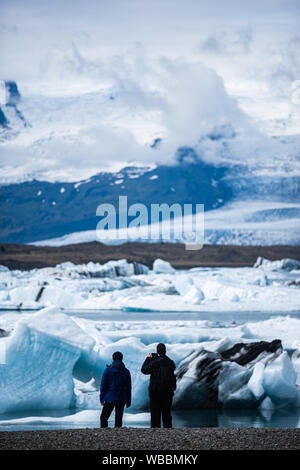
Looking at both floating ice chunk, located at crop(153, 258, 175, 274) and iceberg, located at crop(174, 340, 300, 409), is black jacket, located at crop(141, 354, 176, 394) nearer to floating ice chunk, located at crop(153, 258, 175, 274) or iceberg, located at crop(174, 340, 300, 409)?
iceberg, located at crop(174, 340, 300, 409)

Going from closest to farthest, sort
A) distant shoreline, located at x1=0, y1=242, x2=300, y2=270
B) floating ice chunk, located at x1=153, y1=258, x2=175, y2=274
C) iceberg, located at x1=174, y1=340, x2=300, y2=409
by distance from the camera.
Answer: iceberg, located at x1=174, y1=340, x2=300, y2=409
floating ice chunk, located at x1=153, y1=258, x2=175, y2=274
distant shoreline, located at x1=0, y1=242, x2=300, y2=270

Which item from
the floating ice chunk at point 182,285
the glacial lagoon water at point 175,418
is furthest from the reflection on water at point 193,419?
the floating ice chunk at point 182,285

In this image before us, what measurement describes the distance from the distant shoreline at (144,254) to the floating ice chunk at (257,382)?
4806 centimetres

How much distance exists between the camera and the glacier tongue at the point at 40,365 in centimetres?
761

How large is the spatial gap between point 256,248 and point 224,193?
58715 mm

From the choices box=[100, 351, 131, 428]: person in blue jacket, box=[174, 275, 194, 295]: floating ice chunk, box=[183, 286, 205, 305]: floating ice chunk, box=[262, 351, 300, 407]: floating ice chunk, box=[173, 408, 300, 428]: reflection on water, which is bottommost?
box=[173, 408, 300, 428]: reflection on water

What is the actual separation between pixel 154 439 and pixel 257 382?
133 inches

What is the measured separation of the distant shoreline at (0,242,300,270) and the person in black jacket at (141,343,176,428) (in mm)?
50161

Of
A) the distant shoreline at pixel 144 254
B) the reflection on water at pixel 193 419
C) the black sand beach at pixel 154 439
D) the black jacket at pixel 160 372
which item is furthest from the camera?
the distant shoreline at pixel 144 254

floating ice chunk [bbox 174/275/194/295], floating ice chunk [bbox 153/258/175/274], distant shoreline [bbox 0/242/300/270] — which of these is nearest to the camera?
floating ice chunk [bbox 174/275/194/295]

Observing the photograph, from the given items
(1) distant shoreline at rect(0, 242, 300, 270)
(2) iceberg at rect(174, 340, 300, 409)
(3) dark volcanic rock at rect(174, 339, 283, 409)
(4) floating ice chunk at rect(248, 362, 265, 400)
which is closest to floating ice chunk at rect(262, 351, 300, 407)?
(2) iceberg at rect(174, 340, 300, 409)

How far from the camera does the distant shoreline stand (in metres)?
59.7

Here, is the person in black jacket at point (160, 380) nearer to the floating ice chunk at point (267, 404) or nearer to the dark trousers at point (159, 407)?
the dark trousers at point (159, 407)
